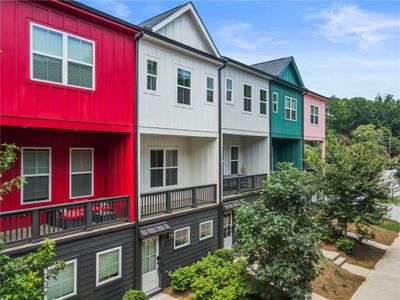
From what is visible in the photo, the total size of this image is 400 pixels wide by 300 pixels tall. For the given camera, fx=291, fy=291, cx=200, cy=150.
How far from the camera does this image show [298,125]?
20.8 metres

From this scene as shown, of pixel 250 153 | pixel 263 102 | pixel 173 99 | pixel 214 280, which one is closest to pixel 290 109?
pixel 263 102

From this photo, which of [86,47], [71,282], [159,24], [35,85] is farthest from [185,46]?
[71,282]

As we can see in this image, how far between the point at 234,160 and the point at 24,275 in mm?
14861

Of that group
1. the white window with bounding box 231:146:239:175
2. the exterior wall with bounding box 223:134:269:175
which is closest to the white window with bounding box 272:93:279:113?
the exterior wall with bounding box 223:134:269:175

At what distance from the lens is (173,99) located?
452 inches

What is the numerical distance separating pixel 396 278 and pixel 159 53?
13615 millimetres

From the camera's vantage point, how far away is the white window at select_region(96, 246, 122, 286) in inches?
341

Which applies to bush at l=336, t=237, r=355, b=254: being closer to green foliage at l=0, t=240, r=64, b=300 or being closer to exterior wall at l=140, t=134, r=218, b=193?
exterior wall at l=140, t=134, r=218, b=193

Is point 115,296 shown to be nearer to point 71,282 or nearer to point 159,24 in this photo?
point 71,282

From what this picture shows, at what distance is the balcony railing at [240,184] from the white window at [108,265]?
6.64 metres

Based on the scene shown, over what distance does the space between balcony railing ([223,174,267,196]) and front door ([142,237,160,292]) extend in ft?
16.6

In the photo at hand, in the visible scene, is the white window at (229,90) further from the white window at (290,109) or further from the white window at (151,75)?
the white window at (290,109)

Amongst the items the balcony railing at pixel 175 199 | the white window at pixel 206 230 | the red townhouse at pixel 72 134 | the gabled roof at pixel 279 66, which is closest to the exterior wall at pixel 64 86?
the red townhouse at pixel 72 134

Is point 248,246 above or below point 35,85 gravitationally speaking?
below
